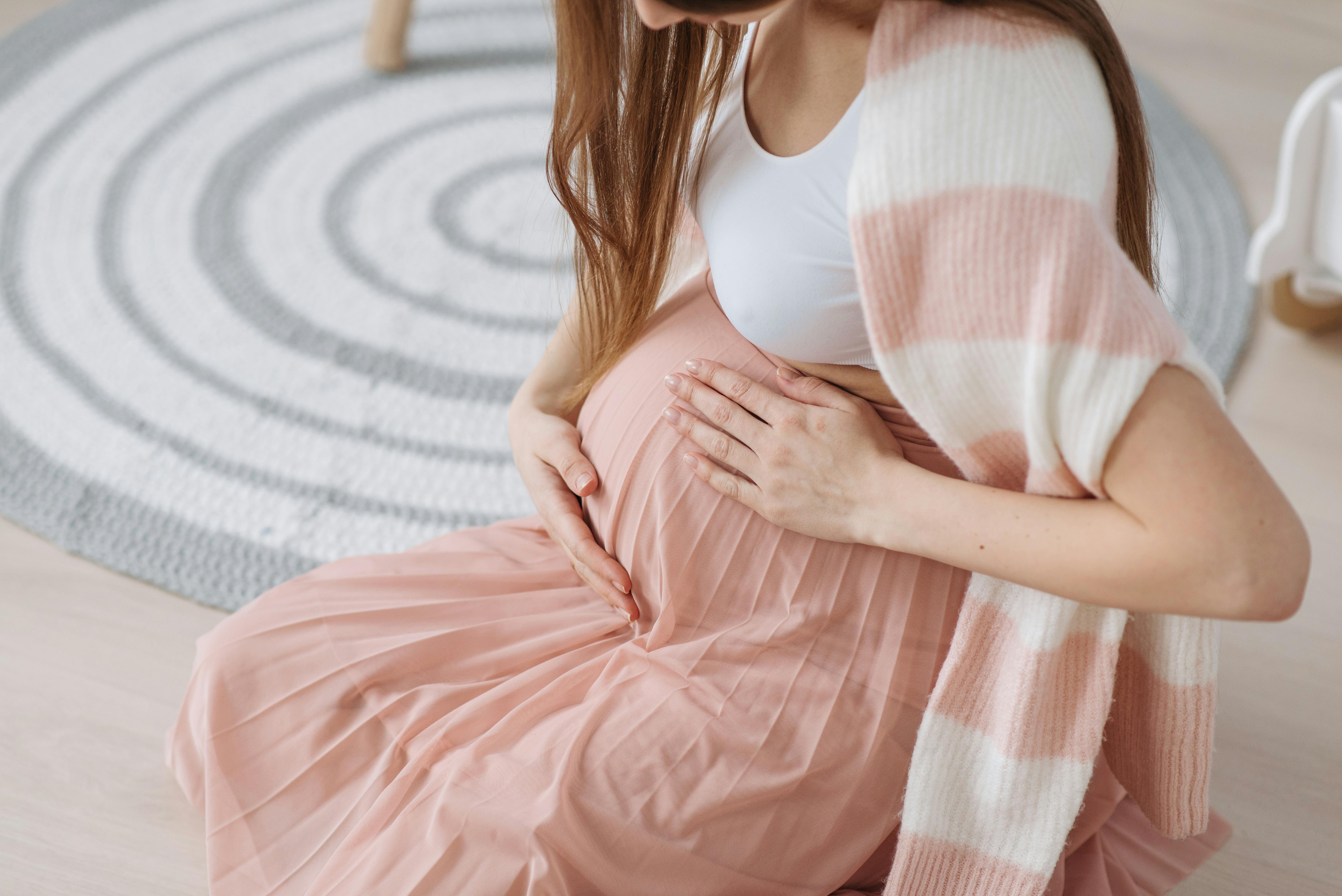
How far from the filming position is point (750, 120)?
789mm

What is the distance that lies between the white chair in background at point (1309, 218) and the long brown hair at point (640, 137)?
809 mm

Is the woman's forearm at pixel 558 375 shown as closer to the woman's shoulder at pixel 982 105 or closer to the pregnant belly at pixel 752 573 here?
the pregnant belly at pixel 752 573

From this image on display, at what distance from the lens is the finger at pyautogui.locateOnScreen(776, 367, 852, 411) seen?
2.53 feet

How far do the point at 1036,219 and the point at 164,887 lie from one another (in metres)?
0.84

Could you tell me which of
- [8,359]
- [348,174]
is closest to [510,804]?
[8,359]

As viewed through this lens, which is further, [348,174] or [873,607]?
[348,174]

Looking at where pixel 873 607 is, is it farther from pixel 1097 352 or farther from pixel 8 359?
pixel 8 359

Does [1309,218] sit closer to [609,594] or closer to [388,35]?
[609,594]

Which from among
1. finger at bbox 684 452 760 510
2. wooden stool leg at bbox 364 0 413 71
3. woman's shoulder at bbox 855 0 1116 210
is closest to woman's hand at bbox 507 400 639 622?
finger at bbox 684 452 760 510

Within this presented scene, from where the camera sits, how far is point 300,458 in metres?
1.40

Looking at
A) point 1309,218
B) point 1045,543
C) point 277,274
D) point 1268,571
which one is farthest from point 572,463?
point 1309,218

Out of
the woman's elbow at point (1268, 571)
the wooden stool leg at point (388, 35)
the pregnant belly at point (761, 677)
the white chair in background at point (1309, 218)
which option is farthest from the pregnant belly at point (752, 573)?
the wooden stool leg at point (388, 35)

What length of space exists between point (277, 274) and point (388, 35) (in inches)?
24.1

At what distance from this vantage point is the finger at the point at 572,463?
86cm
